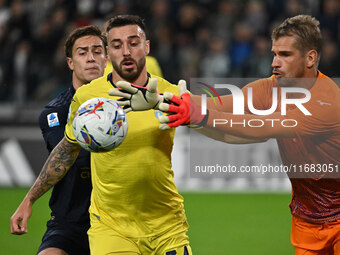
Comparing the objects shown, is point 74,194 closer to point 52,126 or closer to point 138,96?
point 52,126

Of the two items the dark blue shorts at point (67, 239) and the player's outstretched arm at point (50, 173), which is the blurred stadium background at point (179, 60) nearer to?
the dark blue shorts at point (67, 239)

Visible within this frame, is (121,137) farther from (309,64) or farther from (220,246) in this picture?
(220,246)

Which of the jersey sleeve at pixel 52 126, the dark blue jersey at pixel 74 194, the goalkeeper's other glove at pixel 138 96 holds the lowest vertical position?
the dark blue jersey at pixel 74 194

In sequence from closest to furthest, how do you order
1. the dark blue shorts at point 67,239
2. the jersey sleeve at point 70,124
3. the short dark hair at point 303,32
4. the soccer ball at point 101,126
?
the soccer ball at point 101,126 < the jersey sleeve at point 70,124 < the short dark hair at point 303,32 < the dark blue shorts at point 67,239

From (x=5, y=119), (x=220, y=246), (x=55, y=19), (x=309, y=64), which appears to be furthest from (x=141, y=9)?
(x=309, y=64)

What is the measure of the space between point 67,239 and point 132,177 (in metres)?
1.01

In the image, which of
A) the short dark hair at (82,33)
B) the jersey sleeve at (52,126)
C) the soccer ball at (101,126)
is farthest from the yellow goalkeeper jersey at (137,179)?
the short dark hair at (82,33)

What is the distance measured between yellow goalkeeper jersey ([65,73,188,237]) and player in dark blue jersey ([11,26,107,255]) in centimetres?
60

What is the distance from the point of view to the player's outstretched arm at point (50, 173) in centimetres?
504

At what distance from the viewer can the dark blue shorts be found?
210 inches

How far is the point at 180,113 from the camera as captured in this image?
4.20 metres

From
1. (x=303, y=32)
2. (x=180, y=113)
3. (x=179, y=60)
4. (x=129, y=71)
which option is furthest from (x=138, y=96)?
(x=179, y=60)

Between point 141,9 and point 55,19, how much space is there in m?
1.86

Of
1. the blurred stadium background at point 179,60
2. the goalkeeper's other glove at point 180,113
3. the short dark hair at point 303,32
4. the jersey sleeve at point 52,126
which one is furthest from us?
the blurred stadium background at point 179,60
